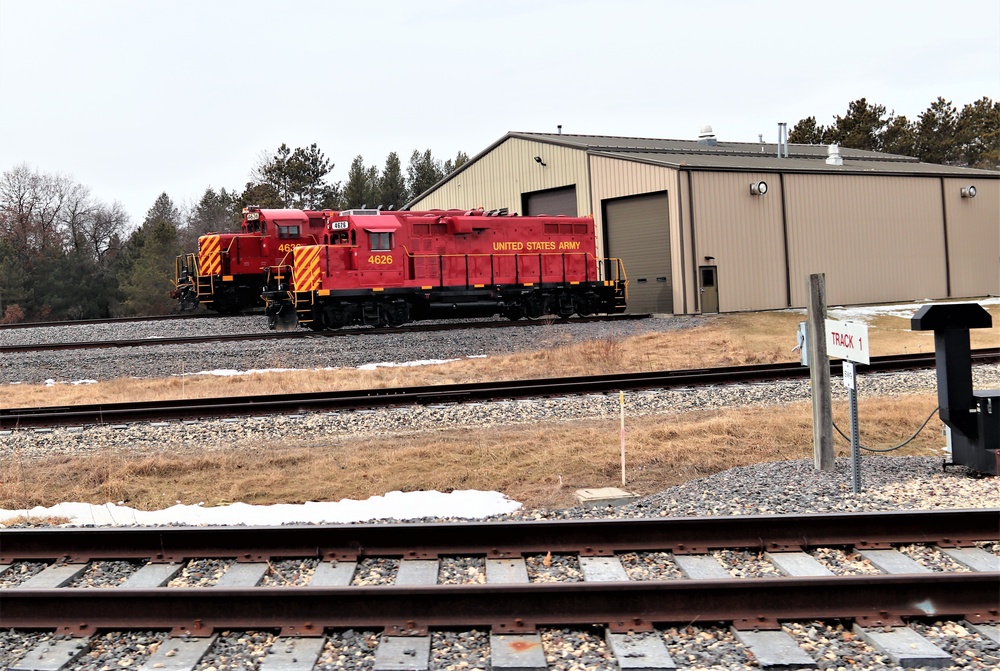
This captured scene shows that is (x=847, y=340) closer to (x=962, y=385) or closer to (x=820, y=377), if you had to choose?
(x=820, y=377)

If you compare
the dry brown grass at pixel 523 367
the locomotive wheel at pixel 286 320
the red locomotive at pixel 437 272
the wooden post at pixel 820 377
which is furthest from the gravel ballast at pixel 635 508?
the locomotive wheel at pixel 286 320

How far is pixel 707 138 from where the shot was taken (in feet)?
131

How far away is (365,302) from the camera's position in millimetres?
22859

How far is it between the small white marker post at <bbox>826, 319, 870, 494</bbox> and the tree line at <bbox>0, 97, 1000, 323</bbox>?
45.7 meters

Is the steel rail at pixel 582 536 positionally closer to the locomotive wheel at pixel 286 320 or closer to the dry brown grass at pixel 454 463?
the dry brown grass at pixel 454 463

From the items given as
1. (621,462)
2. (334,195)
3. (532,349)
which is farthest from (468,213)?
(334,195)

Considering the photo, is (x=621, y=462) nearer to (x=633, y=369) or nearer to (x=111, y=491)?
(x=111, y=491)

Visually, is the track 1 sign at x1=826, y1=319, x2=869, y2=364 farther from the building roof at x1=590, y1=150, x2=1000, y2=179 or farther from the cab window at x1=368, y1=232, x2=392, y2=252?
the building roof at x1=590, y1=150, x2=1000, y2=179

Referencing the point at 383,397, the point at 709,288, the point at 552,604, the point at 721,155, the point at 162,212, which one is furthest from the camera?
the point at 162,212

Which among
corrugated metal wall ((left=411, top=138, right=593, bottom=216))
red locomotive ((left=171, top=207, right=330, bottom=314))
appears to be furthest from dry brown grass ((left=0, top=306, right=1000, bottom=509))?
corrugated metal wall ((left=411, top=138, right=593, bottom=216))

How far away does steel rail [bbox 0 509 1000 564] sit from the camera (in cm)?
566

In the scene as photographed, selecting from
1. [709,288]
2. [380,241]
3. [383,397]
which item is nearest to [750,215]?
[709,288]

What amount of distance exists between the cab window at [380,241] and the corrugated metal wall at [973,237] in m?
23.5

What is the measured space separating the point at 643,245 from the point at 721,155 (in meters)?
8.89
